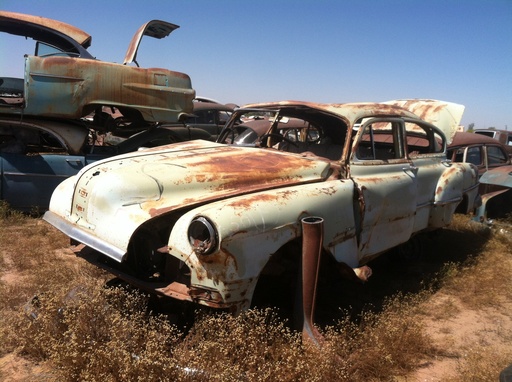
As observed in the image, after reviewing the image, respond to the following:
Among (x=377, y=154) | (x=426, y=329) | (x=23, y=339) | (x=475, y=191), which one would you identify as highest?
(x=377, y=154)

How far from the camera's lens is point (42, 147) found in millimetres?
7082

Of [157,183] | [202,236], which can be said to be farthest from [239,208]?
[157,183]

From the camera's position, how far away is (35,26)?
6.58 meters

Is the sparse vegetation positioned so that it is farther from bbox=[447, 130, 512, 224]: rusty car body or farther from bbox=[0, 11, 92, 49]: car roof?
bbox=[0, 11, 92, 49]: car roof

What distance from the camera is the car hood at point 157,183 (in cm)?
307

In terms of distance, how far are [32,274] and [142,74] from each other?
11.8 ft

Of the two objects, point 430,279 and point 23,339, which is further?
point 430,279

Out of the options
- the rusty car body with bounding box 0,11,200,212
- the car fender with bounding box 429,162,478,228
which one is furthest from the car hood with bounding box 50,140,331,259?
the rusty car body with bounding box 0,11,200,212

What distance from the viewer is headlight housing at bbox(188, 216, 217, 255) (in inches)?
104

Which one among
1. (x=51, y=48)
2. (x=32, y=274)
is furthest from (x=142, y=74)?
(x=32, y=274)

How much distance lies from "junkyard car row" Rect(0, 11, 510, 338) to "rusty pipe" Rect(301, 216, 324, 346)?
1cm

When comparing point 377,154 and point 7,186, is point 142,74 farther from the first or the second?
point 377,154

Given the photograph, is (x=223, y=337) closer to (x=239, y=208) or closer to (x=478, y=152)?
(x=239, y=208)

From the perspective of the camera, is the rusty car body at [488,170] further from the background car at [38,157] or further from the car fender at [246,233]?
the background car at [38,157]
